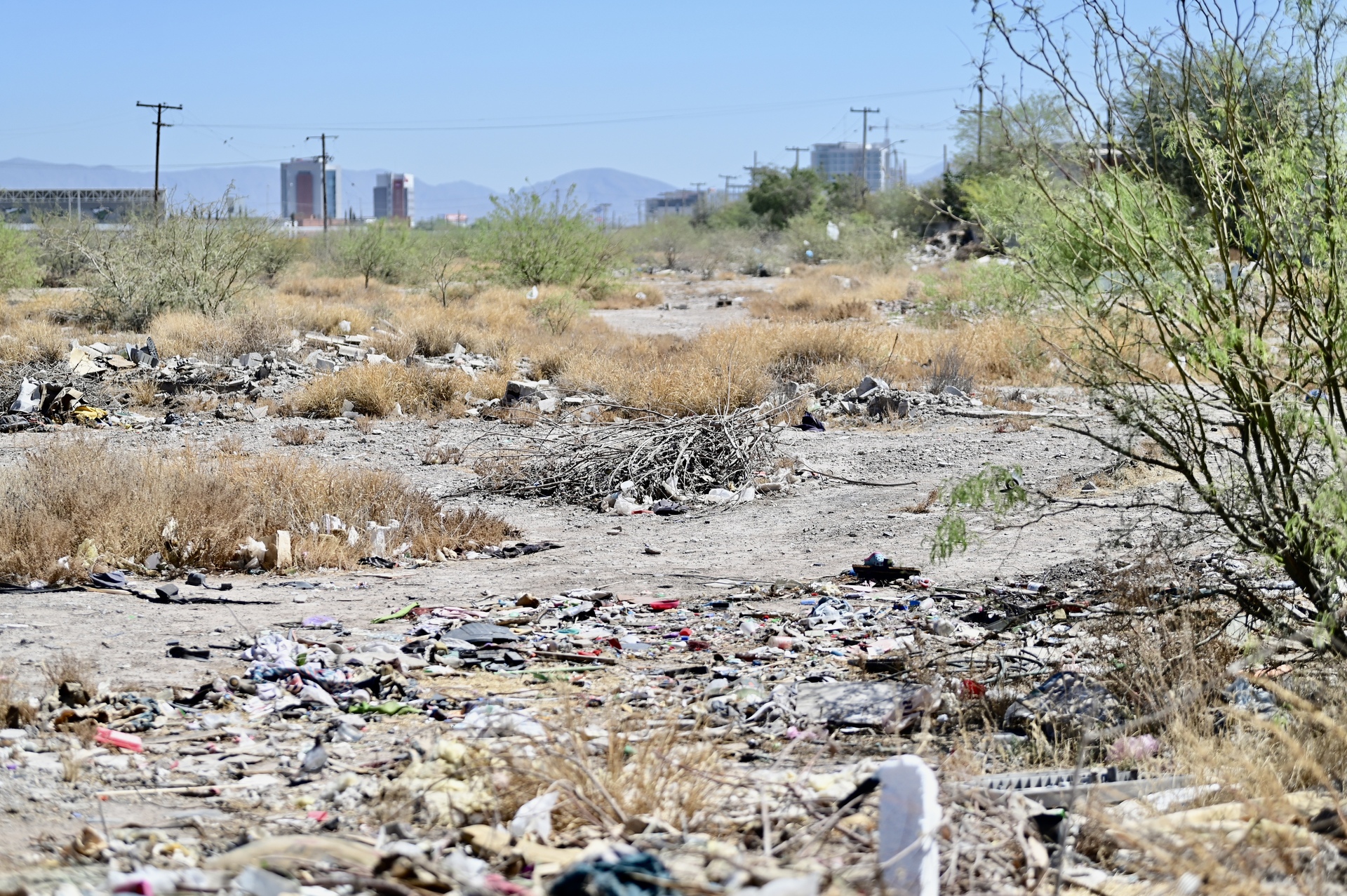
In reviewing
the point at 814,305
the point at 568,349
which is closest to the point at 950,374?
the point at 568,349

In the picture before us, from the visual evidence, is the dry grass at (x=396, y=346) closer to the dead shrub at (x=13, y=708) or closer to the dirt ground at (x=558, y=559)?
the dirt ground at (x=558, y=559)

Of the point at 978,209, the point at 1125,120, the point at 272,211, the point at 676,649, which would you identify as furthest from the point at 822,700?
the point at 272,211

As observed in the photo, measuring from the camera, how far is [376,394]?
50.1 feet

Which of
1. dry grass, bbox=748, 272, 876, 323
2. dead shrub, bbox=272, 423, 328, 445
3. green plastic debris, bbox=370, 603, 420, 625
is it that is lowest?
green plastic debris, bbox=370, 603, 420, 625

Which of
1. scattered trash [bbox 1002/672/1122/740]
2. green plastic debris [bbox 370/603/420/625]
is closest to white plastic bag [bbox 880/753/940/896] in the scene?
scattered trash [bbox 1002/672/1122/740]

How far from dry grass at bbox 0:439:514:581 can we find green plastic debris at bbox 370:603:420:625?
1.30 metres

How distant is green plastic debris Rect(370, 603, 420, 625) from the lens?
21.3ft

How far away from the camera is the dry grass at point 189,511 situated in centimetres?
749

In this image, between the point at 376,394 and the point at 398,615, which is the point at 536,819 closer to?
the point at 398,615

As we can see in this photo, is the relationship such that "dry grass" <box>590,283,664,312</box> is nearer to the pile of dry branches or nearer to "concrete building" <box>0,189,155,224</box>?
the pile of dry branches

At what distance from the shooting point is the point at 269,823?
148 inches

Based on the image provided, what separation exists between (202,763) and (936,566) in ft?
16.3

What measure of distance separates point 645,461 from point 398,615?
14.3 feet

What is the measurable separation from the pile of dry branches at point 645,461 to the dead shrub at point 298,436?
118 inches
